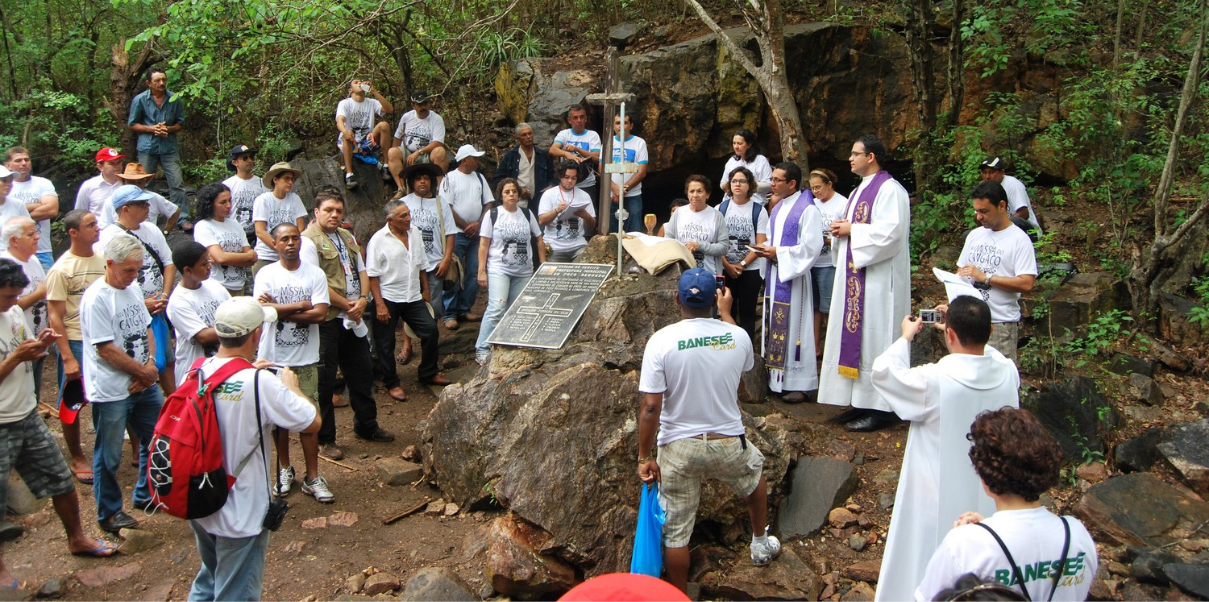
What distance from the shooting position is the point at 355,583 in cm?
488

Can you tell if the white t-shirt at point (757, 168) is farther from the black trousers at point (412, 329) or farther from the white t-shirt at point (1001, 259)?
the black trousers at point (412, 329)

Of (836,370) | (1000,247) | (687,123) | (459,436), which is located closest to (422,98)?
(687,123)

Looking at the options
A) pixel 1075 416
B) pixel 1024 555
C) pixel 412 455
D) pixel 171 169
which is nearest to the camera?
pixel 1024 555

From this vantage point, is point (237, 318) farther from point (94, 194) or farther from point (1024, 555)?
point (94, 194)

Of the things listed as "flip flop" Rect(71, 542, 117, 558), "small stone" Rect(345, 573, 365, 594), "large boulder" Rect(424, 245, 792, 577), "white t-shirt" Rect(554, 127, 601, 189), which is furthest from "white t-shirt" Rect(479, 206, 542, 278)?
"flip flop" Rect(71, 542, 117, 558)

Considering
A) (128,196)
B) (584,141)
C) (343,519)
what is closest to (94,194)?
(128,196)

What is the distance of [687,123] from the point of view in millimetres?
10508

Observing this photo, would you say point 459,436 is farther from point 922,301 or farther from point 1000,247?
point 922,301

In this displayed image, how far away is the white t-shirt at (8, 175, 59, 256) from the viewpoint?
26.0 feet

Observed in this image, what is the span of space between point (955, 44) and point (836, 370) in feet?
16.6

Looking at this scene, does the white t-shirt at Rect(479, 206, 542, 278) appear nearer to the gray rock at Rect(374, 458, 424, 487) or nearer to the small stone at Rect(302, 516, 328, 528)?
the gray rock at Rect(374, 458, 424, 487)

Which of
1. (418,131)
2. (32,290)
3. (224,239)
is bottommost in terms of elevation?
(32,290)

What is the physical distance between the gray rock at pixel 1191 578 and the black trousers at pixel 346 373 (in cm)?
561

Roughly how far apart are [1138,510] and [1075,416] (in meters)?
0.93
